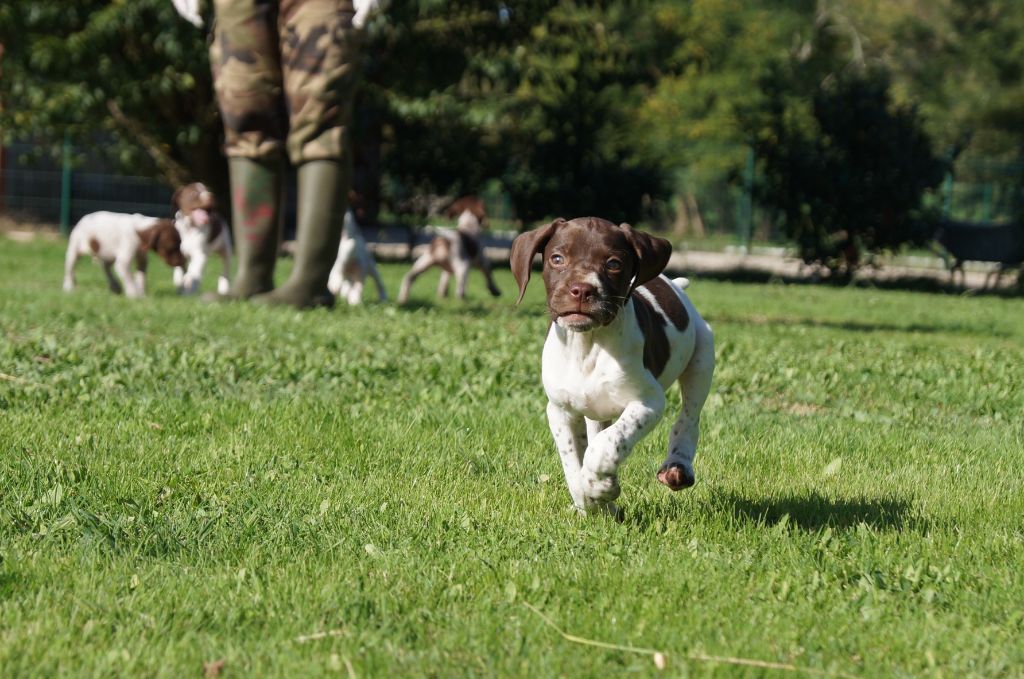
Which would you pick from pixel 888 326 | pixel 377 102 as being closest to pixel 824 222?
pixel 377 102

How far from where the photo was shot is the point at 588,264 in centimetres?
386

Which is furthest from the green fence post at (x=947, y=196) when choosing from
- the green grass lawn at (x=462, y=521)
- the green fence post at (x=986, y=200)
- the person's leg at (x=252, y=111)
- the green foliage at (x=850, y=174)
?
the green grass lawn at (x=462, y=521)

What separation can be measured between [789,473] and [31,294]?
7876 mm

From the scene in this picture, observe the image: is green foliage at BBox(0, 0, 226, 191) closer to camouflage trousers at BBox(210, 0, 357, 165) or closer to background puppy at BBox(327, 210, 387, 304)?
background puppy at BBox(327, 210, 387, 304)

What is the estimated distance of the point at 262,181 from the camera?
952 centimetres

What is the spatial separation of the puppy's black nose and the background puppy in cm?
820

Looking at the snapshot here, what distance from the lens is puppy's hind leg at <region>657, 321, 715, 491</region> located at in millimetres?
4141

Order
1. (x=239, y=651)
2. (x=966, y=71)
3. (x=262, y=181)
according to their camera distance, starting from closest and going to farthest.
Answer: (x=239, y=651) < (x=262, y=181) < (x=966, y=71)

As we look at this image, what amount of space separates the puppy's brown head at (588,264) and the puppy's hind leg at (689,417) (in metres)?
0.59

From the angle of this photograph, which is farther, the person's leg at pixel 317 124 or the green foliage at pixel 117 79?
the green foliage at pixel 117 79

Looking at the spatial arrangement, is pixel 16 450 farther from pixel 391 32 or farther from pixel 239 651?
pixel 391 32

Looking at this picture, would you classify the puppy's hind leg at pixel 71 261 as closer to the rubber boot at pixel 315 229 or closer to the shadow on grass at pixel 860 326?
the rubber boot at pixel 315 229

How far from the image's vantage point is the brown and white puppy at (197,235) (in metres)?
12.1

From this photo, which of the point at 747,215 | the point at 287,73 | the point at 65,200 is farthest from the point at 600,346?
the point at 747,215
